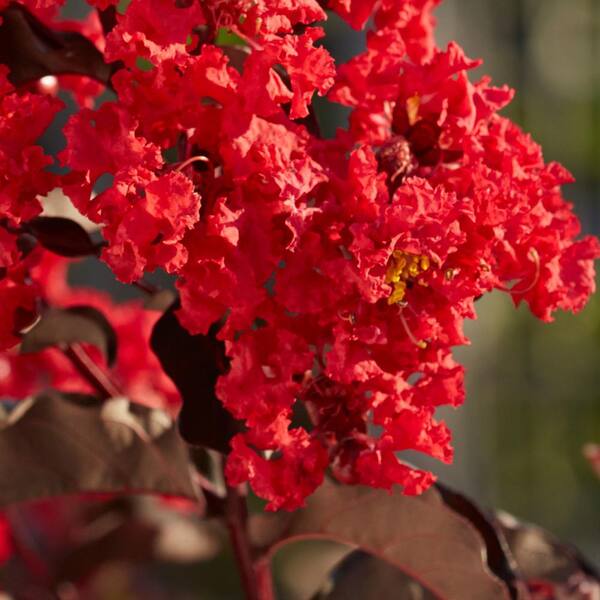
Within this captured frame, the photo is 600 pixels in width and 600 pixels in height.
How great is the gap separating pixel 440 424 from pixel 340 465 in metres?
0.07

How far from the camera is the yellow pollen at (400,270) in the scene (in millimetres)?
571

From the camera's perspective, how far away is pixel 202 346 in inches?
25.0

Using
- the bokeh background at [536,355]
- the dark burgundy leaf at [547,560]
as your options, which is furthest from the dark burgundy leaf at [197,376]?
the bokeh background at [536,355]

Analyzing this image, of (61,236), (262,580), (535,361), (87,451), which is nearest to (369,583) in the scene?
(262,580)

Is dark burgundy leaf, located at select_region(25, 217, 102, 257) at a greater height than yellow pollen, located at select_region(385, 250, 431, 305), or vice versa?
yellow pollen, located at select_region(385, 250, 431, 305)

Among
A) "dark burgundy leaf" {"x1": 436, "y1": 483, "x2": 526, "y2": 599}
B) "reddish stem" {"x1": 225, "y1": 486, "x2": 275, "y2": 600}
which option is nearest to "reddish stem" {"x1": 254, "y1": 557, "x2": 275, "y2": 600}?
"reddish stem" {"x1": 225, "y1": 486, "x2": 275, "y2": 600}

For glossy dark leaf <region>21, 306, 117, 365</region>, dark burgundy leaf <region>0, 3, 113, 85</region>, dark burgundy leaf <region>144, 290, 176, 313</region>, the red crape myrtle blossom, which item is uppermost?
dark burgundy leaf <region>0, 3, 113, 85</region>

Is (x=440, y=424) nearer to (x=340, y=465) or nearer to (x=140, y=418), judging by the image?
(x=340, y=465)

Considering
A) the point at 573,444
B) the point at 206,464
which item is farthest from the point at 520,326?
the point at 206,464

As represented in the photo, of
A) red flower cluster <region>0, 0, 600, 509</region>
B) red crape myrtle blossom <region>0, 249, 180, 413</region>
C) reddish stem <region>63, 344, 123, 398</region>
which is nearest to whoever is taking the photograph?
red flower cluster <region>0, 0, 600, 509</region>

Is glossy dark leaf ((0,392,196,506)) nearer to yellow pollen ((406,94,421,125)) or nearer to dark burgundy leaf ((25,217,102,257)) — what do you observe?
dark burgundy leaf ((25,217,102,257))

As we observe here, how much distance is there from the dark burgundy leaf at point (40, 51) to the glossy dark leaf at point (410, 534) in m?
0.31

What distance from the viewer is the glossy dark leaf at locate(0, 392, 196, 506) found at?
28.6 inches

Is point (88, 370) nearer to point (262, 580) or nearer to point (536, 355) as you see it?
point (262, 580)
